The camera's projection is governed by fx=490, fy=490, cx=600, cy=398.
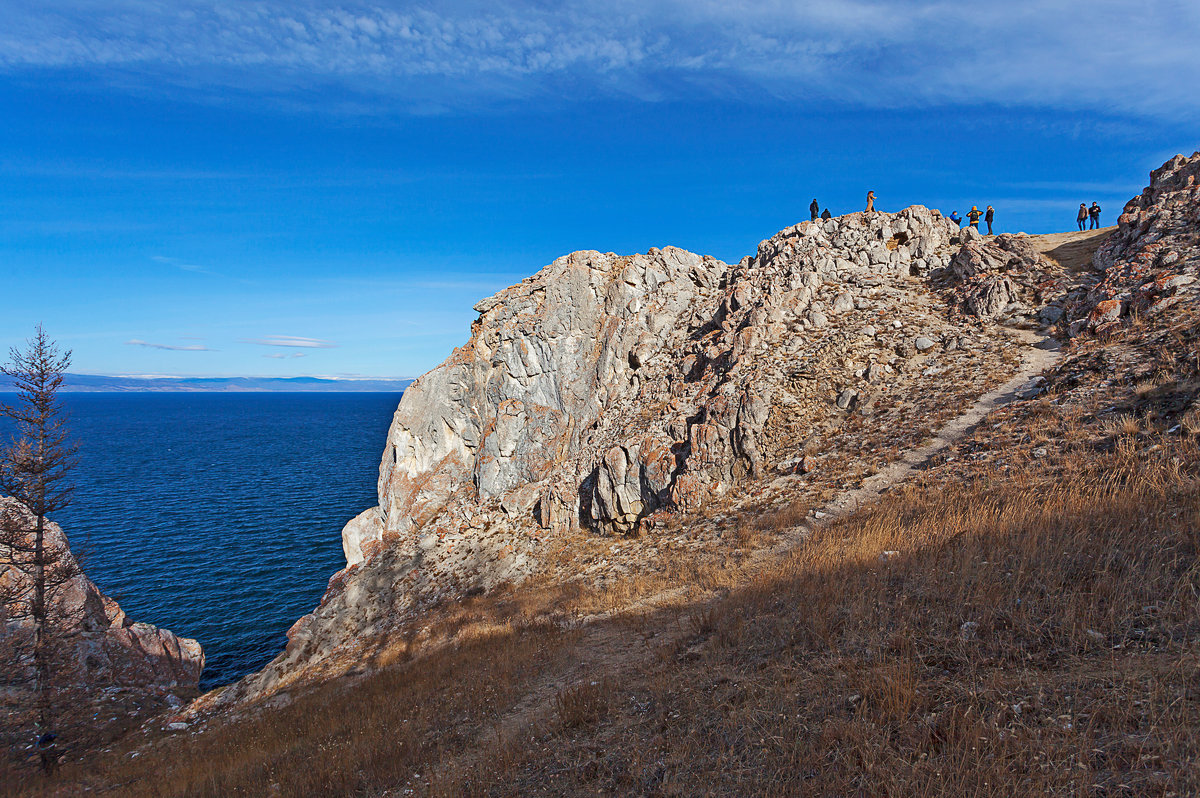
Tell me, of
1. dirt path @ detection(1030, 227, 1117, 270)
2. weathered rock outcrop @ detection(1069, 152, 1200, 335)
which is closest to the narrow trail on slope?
weathered rock outcrop @ detection(1069, 152, 1200, 335)

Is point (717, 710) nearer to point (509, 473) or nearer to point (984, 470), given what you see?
point (984, 470)

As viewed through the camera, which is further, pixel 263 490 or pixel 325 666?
pixel 263 490

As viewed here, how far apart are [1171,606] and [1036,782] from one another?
379 centimetres

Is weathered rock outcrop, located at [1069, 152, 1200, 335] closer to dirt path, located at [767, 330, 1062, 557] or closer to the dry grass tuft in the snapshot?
dirt path, located at [767, 330, 1062, 557]

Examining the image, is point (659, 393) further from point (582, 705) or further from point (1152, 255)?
point (1152, 255)

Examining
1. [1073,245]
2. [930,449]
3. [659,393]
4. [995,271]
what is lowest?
[930,449]

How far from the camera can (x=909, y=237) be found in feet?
107

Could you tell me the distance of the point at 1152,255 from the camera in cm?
2200

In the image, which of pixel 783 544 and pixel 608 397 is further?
pixel 608 397

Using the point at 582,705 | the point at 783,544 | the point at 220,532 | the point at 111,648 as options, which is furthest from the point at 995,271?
the point at 220,532

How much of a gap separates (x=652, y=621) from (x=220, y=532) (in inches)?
2184

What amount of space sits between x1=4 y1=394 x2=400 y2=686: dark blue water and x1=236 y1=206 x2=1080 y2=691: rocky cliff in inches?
322

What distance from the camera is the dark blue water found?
3538 cm

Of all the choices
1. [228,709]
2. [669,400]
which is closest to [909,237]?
[669,400]
